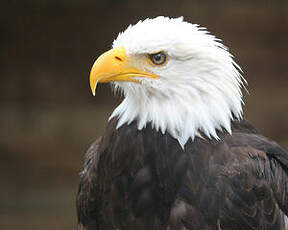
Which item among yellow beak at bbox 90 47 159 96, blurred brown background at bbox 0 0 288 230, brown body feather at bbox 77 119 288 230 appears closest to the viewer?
yellow beak at bbox 90 47 159 96

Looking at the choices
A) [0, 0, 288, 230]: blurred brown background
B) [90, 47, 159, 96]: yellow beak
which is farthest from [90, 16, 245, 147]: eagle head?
[0, 0, 288, 230]: blurred brown background

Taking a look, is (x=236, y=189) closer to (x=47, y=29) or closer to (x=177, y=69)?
(x=177, y=69)

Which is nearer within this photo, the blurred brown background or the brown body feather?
the brown body feather

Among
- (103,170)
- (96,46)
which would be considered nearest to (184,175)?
(103,170)

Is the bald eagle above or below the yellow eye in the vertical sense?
below

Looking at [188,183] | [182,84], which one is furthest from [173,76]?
[188,183]

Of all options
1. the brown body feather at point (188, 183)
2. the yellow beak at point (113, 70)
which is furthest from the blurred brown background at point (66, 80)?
the yellow beak at point (113, 70)

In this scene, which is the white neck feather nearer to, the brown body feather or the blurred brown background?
the brown body feather

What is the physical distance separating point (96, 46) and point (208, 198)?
2.86 metres

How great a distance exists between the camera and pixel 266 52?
6.04 meters

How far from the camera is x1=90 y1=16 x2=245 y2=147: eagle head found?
10.5ft

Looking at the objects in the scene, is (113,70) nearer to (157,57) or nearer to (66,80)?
(157,57)

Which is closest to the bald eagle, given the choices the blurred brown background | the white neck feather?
the white neck feather

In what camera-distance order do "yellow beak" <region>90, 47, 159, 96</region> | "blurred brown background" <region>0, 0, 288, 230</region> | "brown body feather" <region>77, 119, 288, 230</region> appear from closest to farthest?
"yellow beak" <region>90, 47, 159, 96</region> < "brown body feather" <region>77, 119, 288, 230</region> < "blurred brown background" <region>0, 0, 288, 230</region>
